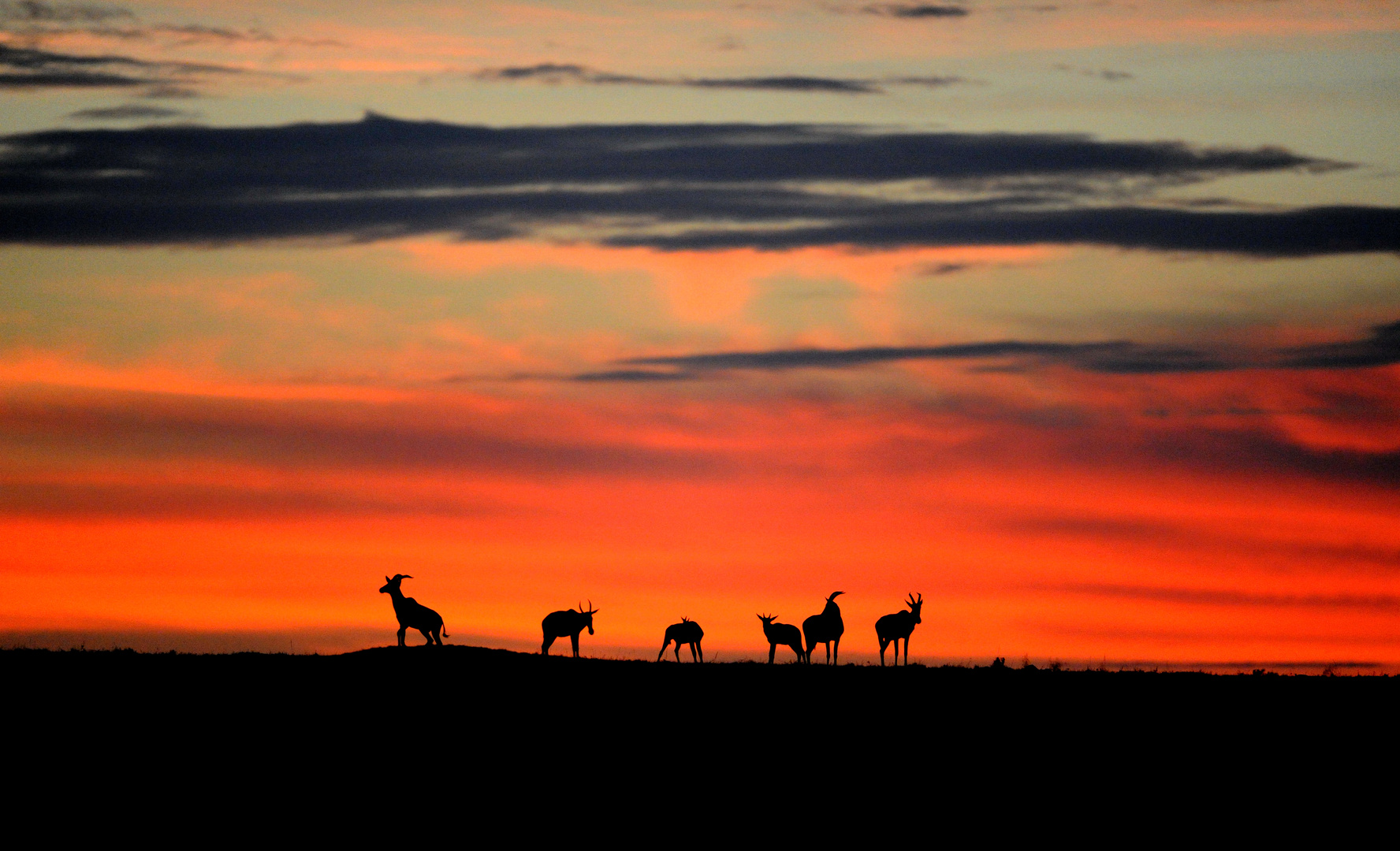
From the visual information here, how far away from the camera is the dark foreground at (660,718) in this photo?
33594mm

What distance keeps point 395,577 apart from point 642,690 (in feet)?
33.3

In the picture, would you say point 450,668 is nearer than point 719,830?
No

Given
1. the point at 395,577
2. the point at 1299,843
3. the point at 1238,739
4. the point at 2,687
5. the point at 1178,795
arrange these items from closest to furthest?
the point at 1299,843, the point at 1178,795, the point at 1238,739, the point at 2,687, the point at 395,577

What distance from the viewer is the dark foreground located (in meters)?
33.6

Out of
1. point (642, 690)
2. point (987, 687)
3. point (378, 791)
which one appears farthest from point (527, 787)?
point (987, 687)

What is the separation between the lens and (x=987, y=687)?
128 feet

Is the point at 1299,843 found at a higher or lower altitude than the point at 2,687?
lower

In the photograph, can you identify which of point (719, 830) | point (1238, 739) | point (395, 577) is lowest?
point (719, 830)

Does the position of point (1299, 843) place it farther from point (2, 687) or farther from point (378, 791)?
point (2, 687)

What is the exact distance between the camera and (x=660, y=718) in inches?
1423

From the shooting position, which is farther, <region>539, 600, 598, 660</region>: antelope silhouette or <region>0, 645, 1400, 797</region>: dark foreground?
<region>539, 600, 598, 660</region>: antelope silhouette

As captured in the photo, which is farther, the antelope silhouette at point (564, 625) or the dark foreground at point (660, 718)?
the antelope silhouette at point (564, 625)

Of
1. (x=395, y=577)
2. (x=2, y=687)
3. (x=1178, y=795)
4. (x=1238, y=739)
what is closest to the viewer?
(x=1178, y=795)

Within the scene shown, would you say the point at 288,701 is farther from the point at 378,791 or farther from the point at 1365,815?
the point at 1365,815
